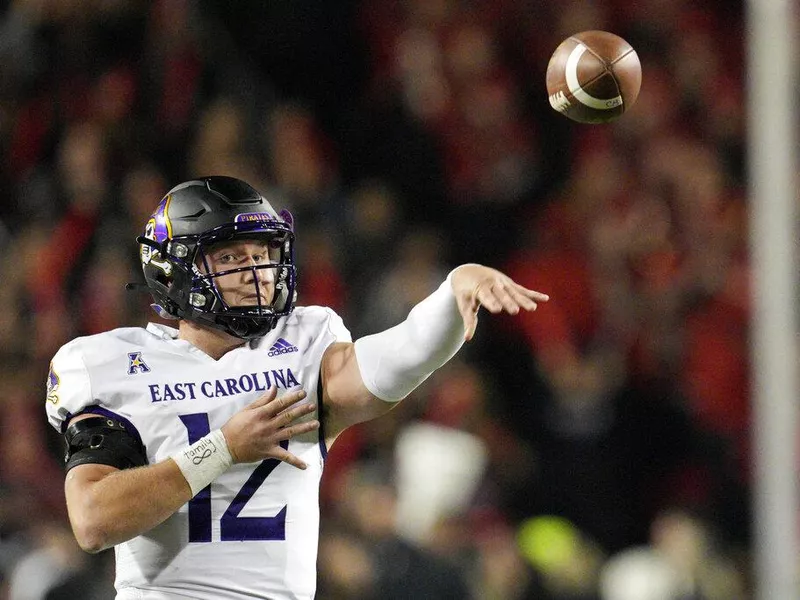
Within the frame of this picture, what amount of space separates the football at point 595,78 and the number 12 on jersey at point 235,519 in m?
1.60

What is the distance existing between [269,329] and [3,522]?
3.12 m

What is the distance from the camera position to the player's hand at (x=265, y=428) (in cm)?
329

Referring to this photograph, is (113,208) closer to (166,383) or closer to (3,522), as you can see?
(3,522)

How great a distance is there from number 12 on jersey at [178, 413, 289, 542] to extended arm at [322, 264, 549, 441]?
28 centimetres

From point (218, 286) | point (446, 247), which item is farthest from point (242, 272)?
point (446, 247)

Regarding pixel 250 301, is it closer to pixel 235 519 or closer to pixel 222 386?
pixel 222 386

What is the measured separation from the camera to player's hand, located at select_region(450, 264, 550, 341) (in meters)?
3.13

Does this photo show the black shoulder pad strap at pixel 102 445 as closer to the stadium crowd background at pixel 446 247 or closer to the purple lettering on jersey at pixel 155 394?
the purple lettering on jersey at pixel 155 394

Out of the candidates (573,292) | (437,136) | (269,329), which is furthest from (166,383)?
(437,136)

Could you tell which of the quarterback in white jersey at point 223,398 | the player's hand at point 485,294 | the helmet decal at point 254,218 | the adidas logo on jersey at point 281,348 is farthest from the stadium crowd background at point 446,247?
the player's hand at point 485,294

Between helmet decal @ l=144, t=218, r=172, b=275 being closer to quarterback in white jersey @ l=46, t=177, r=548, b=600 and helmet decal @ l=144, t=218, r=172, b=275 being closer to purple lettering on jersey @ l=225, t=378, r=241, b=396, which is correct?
quarterback in white jersey @ l=46, t=177, r=548, b=600

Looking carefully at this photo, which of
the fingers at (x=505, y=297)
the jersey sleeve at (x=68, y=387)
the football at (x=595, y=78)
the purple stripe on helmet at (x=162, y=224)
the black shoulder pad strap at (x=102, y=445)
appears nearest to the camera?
the fingers at (x=505, y=297)

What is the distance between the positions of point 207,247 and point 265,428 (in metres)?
0.65

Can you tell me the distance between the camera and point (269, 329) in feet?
12.2
